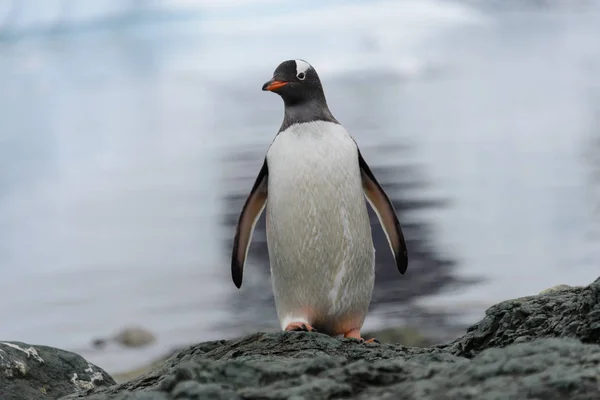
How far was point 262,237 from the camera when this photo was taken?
10.1ft

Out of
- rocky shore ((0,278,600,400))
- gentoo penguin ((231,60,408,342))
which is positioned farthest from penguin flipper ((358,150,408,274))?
rocky shore ((0,278,600,400))

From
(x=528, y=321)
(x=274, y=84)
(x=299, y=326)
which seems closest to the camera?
(x=528, y=321)

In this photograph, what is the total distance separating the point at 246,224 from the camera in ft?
8.32

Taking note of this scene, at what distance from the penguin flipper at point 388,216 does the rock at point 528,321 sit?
3.22 feet

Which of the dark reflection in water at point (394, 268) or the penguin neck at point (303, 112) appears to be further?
the dark reflection in water at point (394, 268)

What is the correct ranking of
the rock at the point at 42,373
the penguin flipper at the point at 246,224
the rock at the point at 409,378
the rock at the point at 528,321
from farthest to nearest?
the penguin flipper at the point at 246,224
the rock at the point at 42,373
the rock at the point at 528,321
the rock at the point at 409,378

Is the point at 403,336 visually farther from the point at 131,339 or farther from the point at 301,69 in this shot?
the point at 301,69

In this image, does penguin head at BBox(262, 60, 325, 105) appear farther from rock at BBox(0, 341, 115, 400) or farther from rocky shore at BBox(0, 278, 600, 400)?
rocky shore at BBox(0, 278, 600, 400)

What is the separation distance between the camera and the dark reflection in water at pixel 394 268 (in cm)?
424

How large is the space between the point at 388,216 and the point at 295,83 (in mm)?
503

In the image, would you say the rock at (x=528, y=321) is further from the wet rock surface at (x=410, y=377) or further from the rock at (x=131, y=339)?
the rock at (x=131, y=339)

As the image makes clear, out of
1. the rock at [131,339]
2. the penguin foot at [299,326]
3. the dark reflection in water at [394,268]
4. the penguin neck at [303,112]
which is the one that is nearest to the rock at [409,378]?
the penguin foot at [299,326]

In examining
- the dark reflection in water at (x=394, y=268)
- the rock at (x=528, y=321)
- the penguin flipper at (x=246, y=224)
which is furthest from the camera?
the dark reflection in water at (x=394, y=268)

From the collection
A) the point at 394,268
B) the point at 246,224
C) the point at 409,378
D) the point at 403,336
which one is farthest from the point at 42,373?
the point at 394,268
